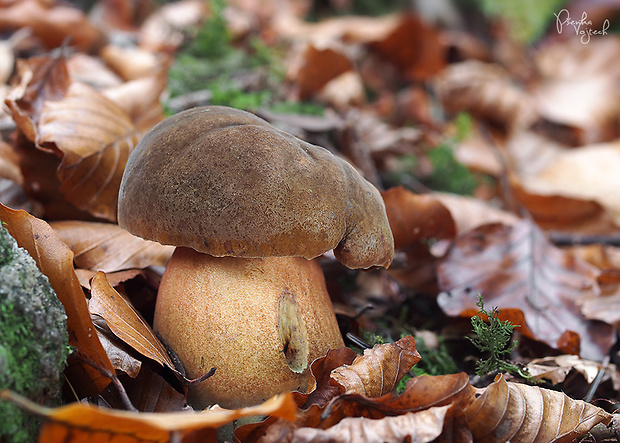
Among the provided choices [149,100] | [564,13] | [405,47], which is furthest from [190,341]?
[564,13]

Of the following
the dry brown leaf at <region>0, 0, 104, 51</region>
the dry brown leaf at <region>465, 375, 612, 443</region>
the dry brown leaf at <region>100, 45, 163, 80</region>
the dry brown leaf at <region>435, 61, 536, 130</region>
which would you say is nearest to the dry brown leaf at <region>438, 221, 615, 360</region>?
the dry brown leaf at <region>465, 375, 612, 443</region>

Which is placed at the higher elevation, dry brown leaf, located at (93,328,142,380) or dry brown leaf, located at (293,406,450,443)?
dry brown leaf, located at (293,406,450,443)

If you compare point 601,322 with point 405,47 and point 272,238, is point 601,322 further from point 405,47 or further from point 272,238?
point 405,47

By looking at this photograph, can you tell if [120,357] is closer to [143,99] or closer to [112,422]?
[112,422]

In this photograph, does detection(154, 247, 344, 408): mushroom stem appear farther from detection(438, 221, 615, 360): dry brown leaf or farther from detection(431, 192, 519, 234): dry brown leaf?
detection(431, 192, 519, 234): dry brown leaf

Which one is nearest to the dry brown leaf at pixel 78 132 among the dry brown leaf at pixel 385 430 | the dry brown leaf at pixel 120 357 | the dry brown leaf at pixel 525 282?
the dry brown leaf at pixel 120 357

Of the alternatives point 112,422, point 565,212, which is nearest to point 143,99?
point 112,422
